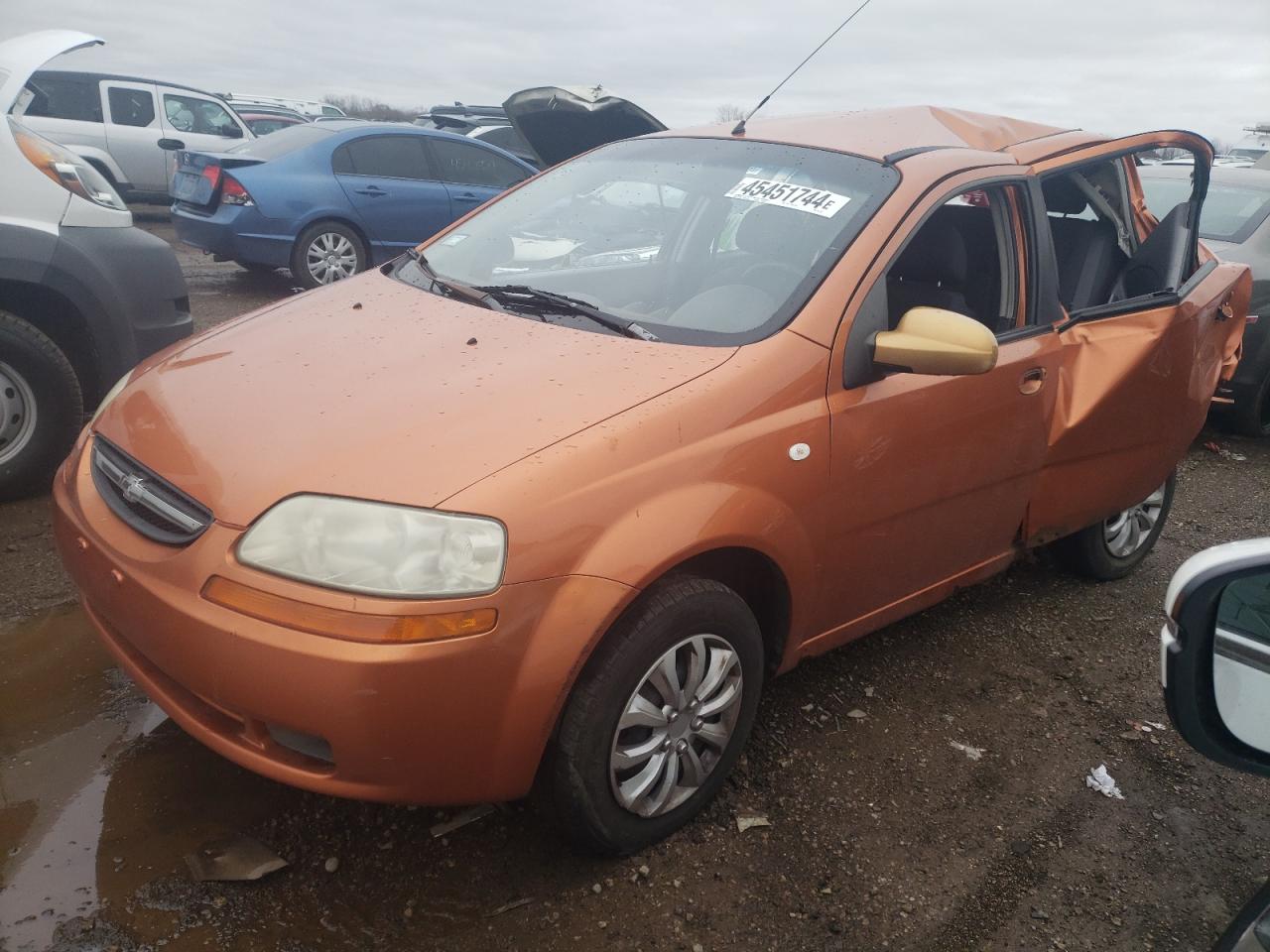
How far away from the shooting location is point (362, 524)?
1.84m

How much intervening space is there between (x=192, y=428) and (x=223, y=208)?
6.54 metres

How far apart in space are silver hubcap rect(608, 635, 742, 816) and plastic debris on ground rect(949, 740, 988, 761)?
0.85 metres

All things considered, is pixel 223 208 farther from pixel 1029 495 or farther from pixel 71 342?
pixel 1029 495

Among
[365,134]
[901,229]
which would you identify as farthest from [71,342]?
[365,134]

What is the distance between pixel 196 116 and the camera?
12578mm

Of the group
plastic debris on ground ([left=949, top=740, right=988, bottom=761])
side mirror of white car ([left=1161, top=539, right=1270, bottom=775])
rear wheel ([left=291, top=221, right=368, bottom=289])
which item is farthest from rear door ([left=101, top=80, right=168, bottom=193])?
side mirror of white car ([left=1161, top=539, right=1270, bottom=775])

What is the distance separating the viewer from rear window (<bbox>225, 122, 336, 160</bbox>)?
26.8ft

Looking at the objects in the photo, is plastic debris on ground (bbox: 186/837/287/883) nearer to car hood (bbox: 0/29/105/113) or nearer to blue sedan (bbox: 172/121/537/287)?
car hood (bbox: 0/29/105/113)

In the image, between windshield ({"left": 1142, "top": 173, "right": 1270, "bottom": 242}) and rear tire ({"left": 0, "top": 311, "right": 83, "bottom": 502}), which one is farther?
windshield ({"left": 1142, "top": 173, "right": 1270, "bottom": 242})

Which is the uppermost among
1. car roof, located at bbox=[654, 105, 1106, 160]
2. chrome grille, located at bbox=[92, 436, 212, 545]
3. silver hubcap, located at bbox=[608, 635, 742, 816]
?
car roof, located at bbox=[654, 105, 1106, 160]

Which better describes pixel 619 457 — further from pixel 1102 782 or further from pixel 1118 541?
pixel 1118 541

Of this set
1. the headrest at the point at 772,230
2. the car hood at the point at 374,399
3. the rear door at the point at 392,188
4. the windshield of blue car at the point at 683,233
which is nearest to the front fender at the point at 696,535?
the car hood at the point at 374,399

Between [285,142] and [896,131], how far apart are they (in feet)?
22.3

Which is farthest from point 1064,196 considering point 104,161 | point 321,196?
point 104,161
